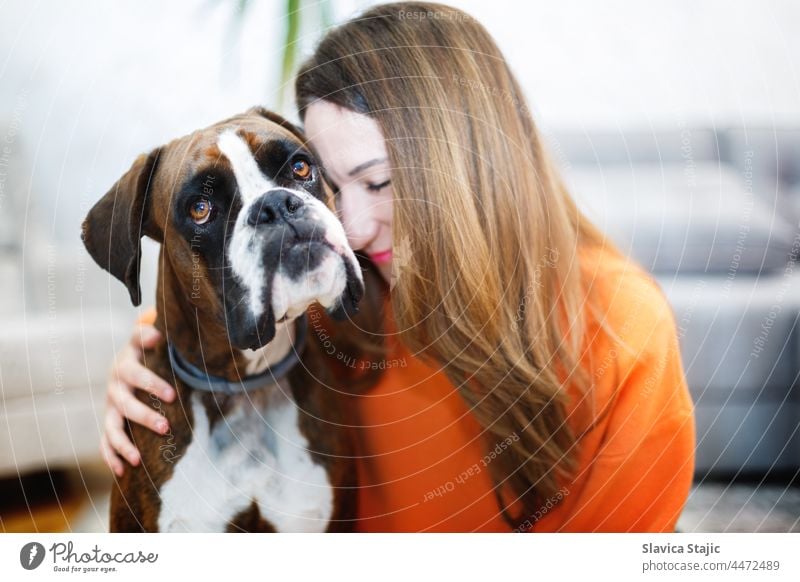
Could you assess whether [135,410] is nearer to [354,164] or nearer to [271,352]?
[271,352]

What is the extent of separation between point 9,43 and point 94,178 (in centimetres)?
20

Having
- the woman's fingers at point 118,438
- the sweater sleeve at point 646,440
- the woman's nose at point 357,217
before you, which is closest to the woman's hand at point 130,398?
the woman's fingers at point 118,438

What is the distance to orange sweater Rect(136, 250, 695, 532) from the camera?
0.94 metres

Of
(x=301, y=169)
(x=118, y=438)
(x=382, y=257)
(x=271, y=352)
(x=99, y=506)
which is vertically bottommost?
(x=99, y=506)

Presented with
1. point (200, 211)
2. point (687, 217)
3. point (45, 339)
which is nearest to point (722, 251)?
point (687, 217)

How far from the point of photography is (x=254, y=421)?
36.5 inches

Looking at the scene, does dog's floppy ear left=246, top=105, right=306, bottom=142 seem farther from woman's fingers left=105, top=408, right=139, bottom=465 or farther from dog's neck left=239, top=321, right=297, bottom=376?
woman's fingers left=105, top=408, right=139, bottom=465

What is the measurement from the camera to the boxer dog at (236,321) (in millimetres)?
832

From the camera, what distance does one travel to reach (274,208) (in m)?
0.82

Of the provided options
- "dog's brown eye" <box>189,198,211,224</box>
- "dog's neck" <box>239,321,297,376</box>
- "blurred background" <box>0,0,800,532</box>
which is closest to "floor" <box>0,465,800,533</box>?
"blurred background" <box>0,0,800,532</box>

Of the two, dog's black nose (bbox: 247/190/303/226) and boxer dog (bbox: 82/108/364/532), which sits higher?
dog's black nose (bbox: 247/190/303/226)

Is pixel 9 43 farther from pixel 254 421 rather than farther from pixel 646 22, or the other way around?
pixel 646 22

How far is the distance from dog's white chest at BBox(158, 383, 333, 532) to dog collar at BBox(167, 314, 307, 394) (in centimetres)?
1

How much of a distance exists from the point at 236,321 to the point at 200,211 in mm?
123
